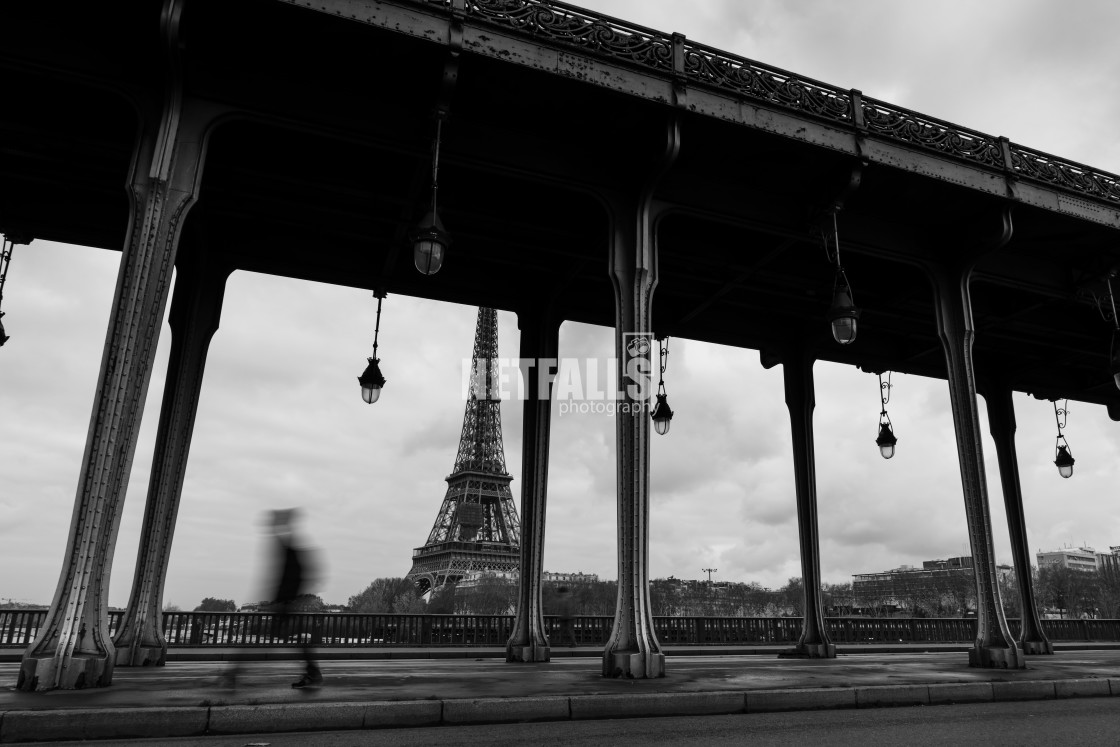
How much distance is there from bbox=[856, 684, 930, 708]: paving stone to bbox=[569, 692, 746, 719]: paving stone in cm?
150

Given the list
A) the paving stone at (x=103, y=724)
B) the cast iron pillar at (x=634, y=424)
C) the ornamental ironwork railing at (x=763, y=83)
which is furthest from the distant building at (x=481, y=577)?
the paving stone at (x=103, y=724)

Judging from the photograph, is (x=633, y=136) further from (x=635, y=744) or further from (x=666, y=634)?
(x=666, y=634)

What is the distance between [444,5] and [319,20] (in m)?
1.51

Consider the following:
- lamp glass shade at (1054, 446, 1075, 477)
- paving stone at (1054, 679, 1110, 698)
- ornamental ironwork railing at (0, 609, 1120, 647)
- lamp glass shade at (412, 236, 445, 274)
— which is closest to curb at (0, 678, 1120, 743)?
paving stone at (1054, 679, 1110, 698)

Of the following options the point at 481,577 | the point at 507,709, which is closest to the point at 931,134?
the point at 507,709

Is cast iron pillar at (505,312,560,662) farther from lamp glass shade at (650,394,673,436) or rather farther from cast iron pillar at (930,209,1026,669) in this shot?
cast iron pillar at (930,209,1026,669)

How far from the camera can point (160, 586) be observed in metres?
10.8

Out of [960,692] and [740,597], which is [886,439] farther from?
[740,597]

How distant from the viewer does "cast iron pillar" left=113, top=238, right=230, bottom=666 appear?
10461 millimetres

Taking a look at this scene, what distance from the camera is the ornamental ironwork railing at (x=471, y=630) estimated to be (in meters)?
15.9

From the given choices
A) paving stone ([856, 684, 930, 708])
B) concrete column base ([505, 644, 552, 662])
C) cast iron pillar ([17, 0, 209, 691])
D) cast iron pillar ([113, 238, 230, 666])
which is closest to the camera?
cast iron pillar ([17, 0, 209, 691])

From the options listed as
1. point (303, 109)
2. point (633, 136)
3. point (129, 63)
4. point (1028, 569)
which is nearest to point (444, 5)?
point (303, 109)

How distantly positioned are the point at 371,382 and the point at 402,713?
757 cm

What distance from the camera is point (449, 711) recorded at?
6.20m
